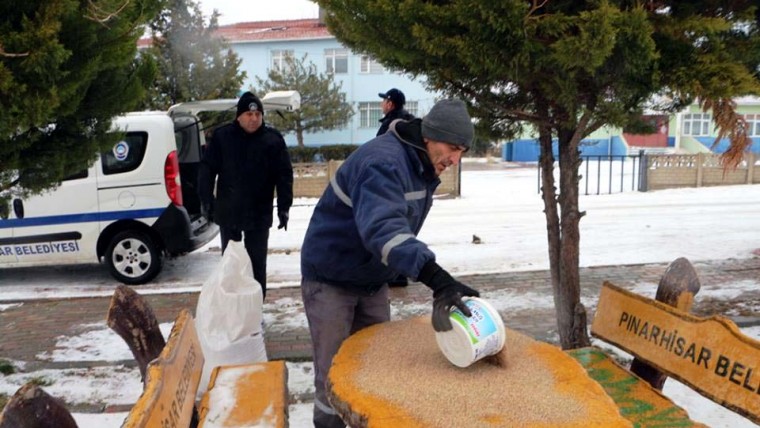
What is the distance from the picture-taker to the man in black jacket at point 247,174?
17.4 ft

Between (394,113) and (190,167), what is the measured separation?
11.5ft

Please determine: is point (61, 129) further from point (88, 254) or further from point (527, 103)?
point (88, 254)

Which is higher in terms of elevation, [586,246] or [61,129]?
[61,129]

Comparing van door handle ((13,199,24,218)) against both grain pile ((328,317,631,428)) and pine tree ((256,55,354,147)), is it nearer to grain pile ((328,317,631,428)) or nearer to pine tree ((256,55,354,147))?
grain pile ((328,317,631,428))

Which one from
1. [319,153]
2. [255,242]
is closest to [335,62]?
[319,153]

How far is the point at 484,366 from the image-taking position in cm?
238

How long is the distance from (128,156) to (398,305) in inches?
144

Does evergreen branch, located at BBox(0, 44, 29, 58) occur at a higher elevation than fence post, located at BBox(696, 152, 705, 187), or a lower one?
higher

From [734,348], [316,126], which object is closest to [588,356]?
[734,348]

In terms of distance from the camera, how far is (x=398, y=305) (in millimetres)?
6273

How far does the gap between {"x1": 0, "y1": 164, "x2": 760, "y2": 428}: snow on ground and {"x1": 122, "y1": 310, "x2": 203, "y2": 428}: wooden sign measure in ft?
3.74

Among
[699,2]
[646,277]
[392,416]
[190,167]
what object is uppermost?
[699,2]

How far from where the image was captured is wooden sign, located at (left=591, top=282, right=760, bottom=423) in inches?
98.7

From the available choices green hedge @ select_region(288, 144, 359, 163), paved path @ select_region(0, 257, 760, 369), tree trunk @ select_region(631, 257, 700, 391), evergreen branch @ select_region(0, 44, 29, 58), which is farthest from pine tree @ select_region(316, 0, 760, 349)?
green hedge @ select_region(288, 144, 359, 163)
